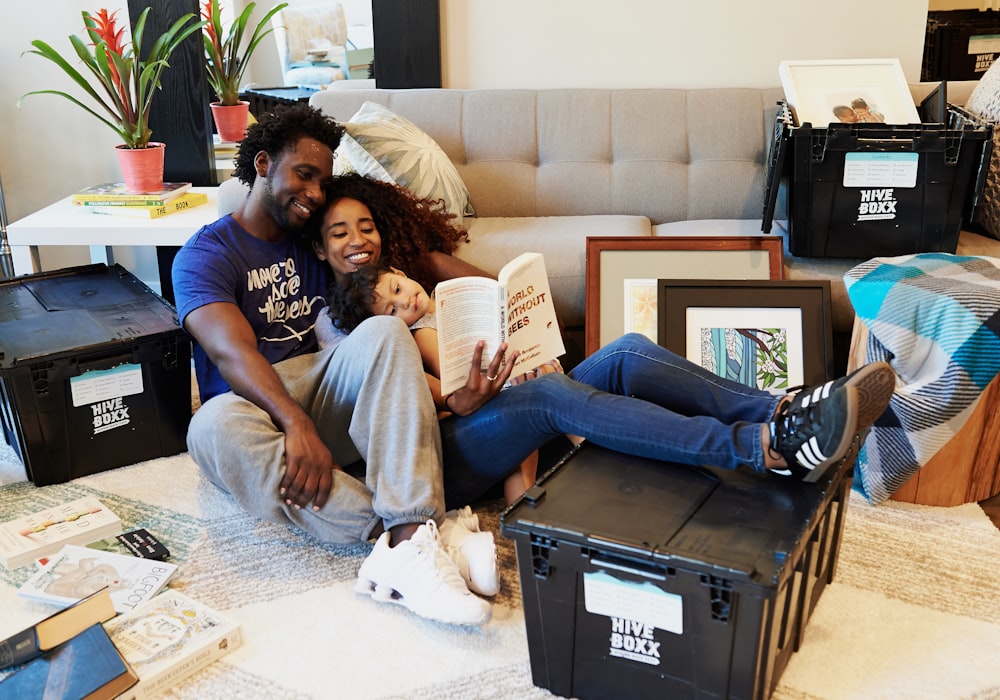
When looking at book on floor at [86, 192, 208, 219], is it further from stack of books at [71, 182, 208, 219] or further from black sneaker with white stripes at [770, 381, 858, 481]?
black sneaker with white stripes at [770, 381, 858, 481]

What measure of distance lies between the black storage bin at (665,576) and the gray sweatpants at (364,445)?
1.04ft

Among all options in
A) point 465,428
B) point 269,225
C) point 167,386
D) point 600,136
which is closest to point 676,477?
point 465,428

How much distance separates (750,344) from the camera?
2.36 metres

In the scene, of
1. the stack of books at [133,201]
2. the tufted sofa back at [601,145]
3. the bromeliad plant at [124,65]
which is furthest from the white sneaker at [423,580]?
the bromeliad plant at [124,65]

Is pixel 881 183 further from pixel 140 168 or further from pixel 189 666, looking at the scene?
pixel 140 168

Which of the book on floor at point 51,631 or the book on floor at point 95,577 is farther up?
the book on floor at point 51,631

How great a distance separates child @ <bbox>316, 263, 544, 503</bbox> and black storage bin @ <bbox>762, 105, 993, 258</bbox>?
1.04m

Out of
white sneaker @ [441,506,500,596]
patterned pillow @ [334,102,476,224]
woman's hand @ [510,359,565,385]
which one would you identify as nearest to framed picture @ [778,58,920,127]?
patterned pillow @ [334,102,476,224]

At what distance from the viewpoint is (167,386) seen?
94.1 inches

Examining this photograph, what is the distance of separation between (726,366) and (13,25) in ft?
8.33

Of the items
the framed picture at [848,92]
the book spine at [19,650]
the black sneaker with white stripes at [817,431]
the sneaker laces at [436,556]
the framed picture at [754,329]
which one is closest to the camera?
Answer: the black sneaker with white stripes at [817,431]

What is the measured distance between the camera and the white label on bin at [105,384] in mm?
2258

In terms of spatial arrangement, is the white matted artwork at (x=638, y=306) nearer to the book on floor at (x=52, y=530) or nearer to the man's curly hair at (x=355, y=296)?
the man's curly hair at (x=355, y=296)

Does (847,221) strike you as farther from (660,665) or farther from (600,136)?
(660,665)
